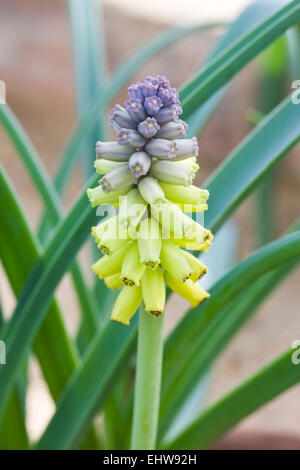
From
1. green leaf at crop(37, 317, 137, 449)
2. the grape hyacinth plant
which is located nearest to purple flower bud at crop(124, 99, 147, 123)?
the grape hyacinth plant

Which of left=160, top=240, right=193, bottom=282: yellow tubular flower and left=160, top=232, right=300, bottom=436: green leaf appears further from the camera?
left=160, top=232, right=300, bottom=436: green leaf

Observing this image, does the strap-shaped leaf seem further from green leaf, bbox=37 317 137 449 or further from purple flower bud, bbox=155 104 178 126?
purple flower bud, bbox=155 104 178 126

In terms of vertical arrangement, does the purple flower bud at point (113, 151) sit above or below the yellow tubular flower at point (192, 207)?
→ above

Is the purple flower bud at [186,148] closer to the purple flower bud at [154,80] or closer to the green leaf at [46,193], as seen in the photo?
the purple flower bud at [154,80]

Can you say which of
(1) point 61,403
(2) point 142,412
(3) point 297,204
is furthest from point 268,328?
(2) point 142,412

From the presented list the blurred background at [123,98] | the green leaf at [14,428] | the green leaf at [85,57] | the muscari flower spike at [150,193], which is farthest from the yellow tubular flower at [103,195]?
the blurred background at [123,98]

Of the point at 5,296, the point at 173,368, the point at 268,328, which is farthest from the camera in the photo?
the point at 5,296

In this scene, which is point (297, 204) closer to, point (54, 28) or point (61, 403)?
point (54, 28)
